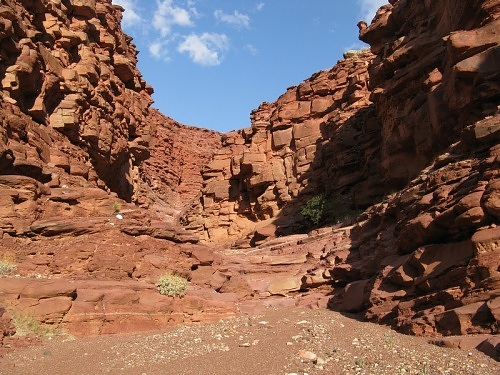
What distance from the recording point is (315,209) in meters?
29.4

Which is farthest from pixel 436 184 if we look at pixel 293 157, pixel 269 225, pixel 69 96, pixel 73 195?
pixel 293 157

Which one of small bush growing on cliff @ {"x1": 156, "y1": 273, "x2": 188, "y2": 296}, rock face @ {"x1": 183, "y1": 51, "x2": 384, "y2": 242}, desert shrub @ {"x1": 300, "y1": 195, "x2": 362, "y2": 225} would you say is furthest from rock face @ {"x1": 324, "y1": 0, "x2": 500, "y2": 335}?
rock face @ {"x1": 183, "y1": 51, "x2": 384, "y2": 242}

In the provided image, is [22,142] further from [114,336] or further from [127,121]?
[127,121]

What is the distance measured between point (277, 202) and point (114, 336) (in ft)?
77.2

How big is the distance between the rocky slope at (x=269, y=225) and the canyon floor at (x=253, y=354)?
69 centimetres

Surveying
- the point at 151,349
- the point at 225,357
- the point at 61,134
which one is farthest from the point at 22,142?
the point at 225,357

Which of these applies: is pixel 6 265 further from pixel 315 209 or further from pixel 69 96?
pixel 315 209

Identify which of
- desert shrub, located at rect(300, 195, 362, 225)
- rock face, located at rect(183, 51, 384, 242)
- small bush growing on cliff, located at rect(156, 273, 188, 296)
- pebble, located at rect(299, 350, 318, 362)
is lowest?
pebble, located at rect(299, 350, 318, 362)

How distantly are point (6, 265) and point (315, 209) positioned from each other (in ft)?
66.8

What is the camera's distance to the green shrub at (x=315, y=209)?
2875 cm

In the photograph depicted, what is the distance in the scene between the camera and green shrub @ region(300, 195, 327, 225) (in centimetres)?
2875

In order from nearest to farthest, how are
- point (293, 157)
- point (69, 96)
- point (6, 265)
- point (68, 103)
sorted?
point (6, 265)
point (68, 103)
point (69, 96)
point (293, 157)

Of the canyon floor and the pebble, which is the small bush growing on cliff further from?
the pebble

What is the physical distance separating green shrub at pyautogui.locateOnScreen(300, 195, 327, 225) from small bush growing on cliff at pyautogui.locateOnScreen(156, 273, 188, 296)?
1590cm
